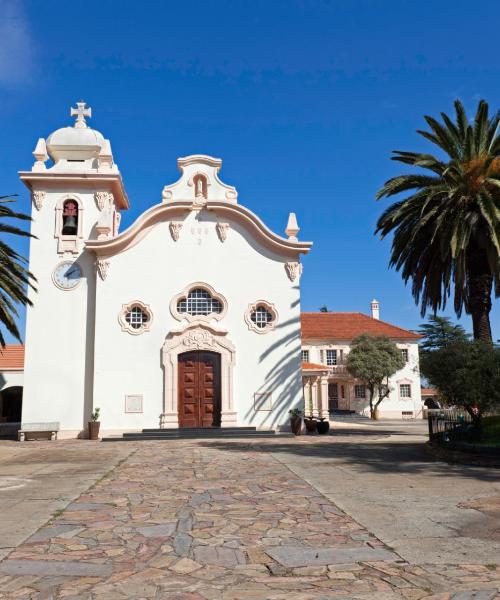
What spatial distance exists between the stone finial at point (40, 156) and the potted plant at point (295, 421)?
14.9 m

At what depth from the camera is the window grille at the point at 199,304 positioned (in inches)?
971

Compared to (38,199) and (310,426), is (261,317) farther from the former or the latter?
(38,199)

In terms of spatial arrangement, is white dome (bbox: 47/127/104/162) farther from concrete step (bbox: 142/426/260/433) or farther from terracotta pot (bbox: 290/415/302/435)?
terracotta pot (bbox: 290/415/302/435)

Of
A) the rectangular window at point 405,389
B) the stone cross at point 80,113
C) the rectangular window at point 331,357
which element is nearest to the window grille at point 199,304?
the stone cross at point 80,113

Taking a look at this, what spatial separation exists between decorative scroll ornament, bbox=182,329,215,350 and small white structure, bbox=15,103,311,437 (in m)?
0.04

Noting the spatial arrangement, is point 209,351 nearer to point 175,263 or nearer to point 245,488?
point 175,263

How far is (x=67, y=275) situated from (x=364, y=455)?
15.0m

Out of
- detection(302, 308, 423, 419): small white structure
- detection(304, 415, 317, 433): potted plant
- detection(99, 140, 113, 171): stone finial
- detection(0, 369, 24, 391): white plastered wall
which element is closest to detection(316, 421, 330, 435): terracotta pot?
detection(304, 415, 317, 433): potted plant

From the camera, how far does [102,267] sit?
24141 mm

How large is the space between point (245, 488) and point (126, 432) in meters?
14.1

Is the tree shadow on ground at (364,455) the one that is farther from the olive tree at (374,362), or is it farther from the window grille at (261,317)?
the olive tree at (374,362)

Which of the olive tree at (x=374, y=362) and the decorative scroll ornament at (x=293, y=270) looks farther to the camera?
the olive tree at (x=374, y=362)

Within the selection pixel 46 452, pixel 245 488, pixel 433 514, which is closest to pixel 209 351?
pixel 46 452

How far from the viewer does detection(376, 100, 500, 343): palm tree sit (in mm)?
18219
